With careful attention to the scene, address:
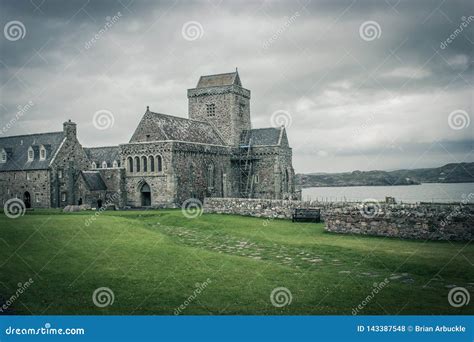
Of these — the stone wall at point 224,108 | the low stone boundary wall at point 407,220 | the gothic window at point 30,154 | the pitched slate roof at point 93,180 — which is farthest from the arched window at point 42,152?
the low stone boundary wall at point 407,220

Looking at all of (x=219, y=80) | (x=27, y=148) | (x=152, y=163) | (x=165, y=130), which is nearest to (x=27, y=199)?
(x=27, y=148)

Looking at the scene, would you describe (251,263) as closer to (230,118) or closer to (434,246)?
(434,246)

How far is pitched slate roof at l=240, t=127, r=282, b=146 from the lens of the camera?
50347mm

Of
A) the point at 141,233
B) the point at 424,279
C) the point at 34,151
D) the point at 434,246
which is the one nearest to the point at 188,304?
the point at 424,279

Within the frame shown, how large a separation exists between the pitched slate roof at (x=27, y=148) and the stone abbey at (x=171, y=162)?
10 cm

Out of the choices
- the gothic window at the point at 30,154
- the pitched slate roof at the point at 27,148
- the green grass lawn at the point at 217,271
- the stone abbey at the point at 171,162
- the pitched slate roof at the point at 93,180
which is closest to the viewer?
the green grass lawn at the point at 217,271

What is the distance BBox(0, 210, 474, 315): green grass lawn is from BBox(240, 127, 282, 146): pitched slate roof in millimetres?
30763

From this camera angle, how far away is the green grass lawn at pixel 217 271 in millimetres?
10609

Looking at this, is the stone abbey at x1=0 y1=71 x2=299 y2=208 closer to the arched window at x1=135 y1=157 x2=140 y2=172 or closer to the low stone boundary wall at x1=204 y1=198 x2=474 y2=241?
the arched window at x1=135 y1=157 x2=140 y2=172

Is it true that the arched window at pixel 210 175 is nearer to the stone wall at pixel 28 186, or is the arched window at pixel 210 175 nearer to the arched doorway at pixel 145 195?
the arched doorway at pixel 145 195

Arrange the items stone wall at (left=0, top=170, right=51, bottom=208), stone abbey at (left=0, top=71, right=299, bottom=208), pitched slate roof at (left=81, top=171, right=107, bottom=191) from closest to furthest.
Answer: stone abbey at (left=0, top=71, right=299, bottom=208), pitched slate roof at (left=81, top=171, right=107, bottom=191), stone wall at (left=0, top=170, right=51, bottom=208)

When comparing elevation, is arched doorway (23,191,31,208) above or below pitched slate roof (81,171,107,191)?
below

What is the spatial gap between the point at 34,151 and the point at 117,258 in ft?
114

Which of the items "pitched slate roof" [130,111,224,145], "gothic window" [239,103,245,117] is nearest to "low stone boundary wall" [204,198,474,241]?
"pitched slate roof" [130,111,224,145]
